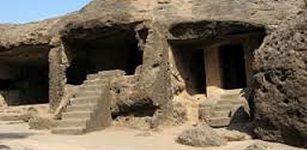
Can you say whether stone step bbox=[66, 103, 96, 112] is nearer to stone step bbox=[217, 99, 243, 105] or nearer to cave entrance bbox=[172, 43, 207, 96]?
cave entrance bbox=[172, 43, 207, 96]

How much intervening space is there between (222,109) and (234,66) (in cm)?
352

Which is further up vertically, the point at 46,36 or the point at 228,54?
the point at 46,36

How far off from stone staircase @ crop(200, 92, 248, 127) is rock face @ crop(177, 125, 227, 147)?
7.50 ft

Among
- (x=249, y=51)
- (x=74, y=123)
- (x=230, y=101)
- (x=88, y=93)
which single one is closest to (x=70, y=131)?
(x=74, y=123)

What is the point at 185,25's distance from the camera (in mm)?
15203

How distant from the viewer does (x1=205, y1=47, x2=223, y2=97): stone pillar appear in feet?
52.3

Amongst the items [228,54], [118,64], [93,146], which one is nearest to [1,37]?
[118,64]

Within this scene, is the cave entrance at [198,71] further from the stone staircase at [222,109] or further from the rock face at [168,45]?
the stone staircase at [222,109]

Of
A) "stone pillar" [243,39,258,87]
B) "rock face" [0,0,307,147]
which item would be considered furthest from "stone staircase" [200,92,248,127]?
"stone pillar" [243,39,258,87]

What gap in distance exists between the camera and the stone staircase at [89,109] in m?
13.5

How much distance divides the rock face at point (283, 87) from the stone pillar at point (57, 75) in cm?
700

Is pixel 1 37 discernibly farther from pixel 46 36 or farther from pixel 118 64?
pixel 118 64

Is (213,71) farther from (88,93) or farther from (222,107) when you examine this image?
(88,93)

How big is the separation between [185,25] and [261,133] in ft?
16.1
